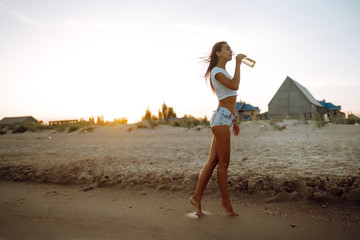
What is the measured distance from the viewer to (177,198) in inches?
129

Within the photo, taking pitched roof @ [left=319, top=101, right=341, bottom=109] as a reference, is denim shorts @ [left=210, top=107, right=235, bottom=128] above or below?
below

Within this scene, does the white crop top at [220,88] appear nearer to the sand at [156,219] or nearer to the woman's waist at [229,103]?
the woman's waist at [229,103]

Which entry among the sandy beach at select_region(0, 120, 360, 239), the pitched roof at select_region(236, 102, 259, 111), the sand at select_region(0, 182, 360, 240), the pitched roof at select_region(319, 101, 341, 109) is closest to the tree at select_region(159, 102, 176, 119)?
the pitched roof at select_region(236, 102, 259, 111)

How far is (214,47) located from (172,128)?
11.0m

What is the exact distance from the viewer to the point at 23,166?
4.75 metres

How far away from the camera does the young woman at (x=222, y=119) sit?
2510 millimetres

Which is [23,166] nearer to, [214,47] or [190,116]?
[214,47]

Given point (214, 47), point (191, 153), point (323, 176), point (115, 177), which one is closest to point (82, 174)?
point (115, 177)

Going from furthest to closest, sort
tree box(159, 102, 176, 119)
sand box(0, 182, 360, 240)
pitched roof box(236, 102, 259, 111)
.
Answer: tree box(159, 102, 176, 119) → pitched roof box(236, 102, 259, 111) → sand box(0, 182, 360, 240)

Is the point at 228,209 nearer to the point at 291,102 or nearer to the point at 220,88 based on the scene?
the point at 220,88

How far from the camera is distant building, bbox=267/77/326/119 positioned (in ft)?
71.3

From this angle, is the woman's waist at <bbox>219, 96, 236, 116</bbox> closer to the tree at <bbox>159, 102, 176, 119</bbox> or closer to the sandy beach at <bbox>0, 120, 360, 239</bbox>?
the sandy beach at <bbox>0, 120, 360, 239</bbox>

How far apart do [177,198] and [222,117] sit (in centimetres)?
137

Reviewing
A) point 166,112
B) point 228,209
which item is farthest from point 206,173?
point 166,112
